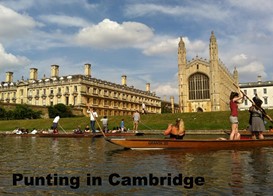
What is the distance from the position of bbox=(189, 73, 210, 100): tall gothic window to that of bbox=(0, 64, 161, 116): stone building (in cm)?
2881

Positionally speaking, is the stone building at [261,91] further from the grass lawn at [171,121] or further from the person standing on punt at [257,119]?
the person standing on punt at [257,119]

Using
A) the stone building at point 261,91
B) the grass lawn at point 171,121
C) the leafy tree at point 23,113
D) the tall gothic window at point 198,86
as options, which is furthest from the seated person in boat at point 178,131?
the stone building at point 261,91

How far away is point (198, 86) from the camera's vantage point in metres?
88.3

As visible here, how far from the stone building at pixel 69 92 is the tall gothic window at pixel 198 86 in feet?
94.5

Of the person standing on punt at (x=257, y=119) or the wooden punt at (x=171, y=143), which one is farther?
Result: the person standing on punt at (x=257, y=119)

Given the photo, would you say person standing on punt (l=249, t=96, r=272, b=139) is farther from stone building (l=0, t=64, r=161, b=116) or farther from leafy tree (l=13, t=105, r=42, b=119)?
stone building (l=0, t=64, r=161, b=116)

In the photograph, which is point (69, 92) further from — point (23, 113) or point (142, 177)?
point (142, 177)

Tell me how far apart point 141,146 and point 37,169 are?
5.56 meters

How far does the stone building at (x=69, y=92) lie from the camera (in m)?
90.1

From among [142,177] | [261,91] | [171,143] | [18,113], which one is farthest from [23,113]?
[261,91]

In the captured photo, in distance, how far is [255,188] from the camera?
20.2 feet

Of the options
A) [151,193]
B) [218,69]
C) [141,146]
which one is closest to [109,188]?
[151,193]

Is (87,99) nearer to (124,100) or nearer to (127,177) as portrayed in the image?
(124,100)

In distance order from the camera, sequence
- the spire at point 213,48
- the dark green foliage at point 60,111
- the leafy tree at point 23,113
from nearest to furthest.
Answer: the leafy tree at point 23,113
the dark green foliage at point 60,111
the spire at point 213,48
